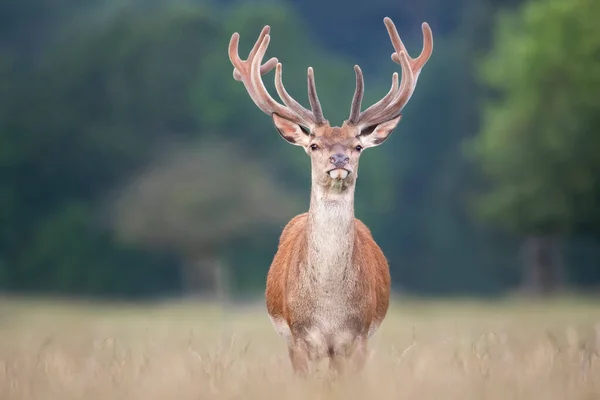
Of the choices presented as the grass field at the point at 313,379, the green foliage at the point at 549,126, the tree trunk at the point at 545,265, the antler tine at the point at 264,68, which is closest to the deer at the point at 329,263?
the grass field at the point at 313,379

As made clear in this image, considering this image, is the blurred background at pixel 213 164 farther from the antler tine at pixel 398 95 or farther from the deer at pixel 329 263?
the deer at pixel 329 263

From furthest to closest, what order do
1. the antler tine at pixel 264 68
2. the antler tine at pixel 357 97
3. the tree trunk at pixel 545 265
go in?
the tree trunk at pixel 545 265
the antler tine at pixel 264 68
the antler tine at pixel 357 97

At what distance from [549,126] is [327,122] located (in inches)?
851

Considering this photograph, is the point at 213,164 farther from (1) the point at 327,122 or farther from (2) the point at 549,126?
(1) the point at 327,122

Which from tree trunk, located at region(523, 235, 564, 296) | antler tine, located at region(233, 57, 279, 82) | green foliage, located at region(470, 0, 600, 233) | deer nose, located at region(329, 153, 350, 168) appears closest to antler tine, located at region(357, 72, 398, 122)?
deer nose, located at region(329, 153, 350, 168)

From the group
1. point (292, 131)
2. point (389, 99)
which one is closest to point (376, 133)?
point (389, 99)

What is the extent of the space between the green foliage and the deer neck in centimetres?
2103

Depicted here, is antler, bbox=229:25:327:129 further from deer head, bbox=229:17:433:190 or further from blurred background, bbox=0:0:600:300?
blurred background, bbox=0:0:600:300

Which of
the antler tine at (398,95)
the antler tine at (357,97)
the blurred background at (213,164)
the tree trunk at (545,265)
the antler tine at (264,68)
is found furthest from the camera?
the blurred background at (213,164)

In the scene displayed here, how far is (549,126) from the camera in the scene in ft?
97.7

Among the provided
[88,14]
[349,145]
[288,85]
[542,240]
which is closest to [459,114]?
[288,85]

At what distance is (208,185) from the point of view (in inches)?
1329

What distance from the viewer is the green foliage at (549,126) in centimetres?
2883

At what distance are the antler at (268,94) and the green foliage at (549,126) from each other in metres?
19.8
